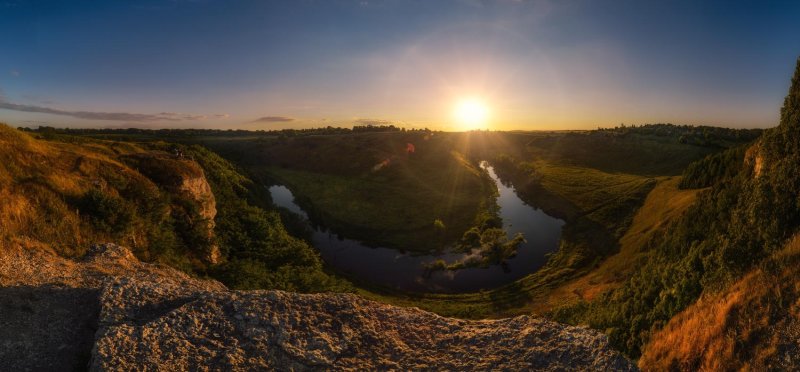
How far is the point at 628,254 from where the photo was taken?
51.0 metres

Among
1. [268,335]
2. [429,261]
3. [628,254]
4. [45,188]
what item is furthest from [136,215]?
[628,254]

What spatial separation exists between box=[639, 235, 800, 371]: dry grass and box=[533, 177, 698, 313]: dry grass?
33258mm

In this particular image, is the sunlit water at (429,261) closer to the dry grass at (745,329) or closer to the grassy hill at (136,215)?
the grassy hill at (136,215)

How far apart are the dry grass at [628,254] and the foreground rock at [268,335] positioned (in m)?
35.7

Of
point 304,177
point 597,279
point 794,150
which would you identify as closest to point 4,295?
point 794,150

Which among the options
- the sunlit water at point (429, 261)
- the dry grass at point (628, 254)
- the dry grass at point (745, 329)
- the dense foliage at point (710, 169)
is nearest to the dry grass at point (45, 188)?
the dry grass at point (745, 329)

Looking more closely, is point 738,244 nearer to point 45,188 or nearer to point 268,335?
point 268,335

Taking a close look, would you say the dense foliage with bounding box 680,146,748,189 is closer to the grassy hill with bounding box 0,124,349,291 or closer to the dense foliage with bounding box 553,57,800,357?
the dense foliage with bounding box 553,57,800,357

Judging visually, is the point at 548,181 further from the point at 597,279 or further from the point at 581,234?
the point at 597,279

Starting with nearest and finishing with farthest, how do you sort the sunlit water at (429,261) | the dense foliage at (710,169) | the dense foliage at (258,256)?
the dense foliage at (258,256), the sunlit water at (429,261), the dense foliage at (710,169)

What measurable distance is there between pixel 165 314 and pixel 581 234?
71.2m

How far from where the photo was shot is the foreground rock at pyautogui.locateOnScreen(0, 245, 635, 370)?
29.9 feet

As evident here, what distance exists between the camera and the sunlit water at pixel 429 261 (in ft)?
172

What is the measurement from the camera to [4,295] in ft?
36.7
